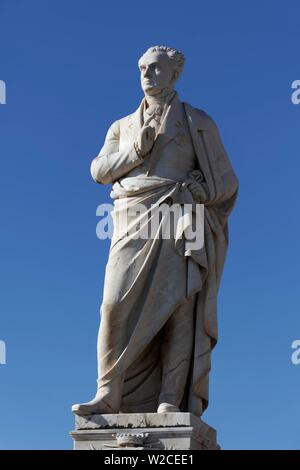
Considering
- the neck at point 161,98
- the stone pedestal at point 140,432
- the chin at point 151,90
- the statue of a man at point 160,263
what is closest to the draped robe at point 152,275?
the statue of a man at point 160,263

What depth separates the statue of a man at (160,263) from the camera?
1462cm

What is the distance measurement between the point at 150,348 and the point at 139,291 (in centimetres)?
81

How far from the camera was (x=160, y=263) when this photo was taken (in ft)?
48.7

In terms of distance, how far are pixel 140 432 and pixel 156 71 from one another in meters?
4.86

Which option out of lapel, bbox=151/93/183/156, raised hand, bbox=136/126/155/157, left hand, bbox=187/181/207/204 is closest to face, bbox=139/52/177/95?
lapel, bbox=151/93/183/156

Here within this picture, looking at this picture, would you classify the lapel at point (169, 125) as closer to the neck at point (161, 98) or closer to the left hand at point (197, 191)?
the neck at point (161, 98)

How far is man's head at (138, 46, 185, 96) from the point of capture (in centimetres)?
1555

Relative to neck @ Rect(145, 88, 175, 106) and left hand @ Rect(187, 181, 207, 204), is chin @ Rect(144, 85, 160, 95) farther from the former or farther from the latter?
left hand @ Rect(187, 181, 207, 204)

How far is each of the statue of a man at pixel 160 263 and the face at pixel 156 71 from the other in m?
0.01

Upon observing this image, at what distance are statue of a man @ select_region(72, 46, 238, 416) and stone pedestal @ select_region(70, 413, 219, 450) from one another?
26cm

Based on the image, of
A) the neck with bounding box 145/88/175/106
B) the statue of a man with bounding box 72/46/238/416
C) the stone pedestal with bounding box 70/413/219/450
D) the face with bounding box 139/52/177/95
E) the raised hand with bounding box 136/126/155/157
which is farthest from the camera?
Result: the neck with bounding box 145/88/175/106

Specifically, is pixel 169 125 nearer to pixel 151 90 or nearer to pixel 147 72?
pixel 151 90

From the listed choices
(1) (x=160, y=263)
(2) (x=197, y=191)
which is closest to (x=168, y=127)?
(2) (x=197, y=191)
